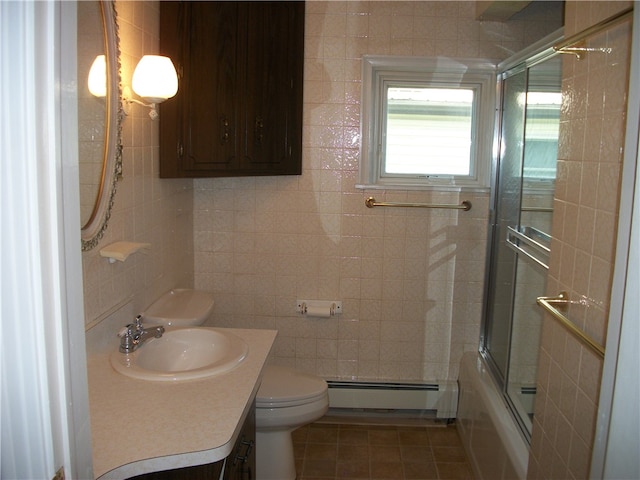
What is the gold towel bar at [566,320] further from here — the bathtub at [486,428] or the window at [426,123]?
the window at [426,123]

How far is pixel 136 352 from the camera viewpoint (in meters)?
1.85

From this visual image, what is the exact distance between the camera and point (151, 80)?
2.03m

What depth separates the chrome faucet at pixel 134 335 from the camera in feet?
6.04

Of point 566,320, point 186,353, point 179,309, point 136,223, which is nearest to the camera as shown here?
point 566,320

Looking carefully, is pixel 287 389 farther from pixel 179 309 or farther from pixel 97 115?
pixel 97 115

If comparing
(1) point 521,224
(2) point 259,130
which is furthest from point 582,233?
(2) point 259,130

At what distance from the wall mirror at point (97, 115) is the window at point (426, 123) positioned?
4.52 ft

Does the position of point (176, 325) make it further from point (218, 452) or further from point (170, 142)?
point (218, 452)

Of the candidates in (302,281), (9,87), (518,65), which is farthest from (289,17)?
(9,87)

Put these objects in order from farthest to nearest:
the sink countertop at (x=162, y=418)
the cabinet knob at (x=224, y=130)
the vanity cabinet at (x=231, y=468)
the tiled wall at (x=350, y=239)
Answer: the tiled wall at (x=350, y=239) < the cabinet knob at (x=224, y=130) < the vanity cabinet at (x=231, y=468) < the sink countertop at (x=162, y=418)

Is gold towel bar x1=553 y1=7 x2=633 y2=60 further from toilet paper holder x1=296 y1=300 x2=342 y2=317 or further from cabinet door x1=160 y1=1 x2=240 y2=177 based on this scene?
toilet paper holder x1=296 y1=300 x2=342 y2=317

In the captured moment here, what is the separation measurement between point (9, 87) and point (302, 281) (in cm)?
253

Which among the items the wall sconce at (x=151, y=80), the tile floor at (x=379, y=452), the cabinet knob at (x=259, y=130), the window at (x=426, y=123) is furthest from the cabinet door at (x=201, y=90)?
the tile floor at (x=379, y=452)

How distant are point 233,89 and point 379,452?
1.85m
